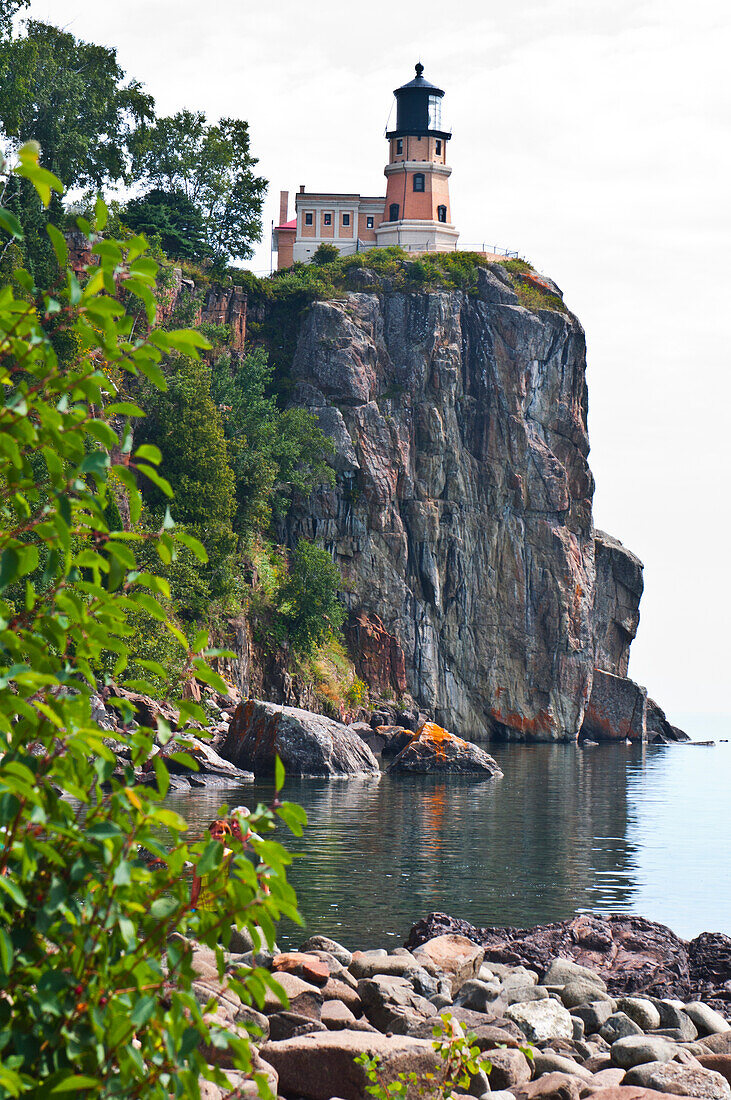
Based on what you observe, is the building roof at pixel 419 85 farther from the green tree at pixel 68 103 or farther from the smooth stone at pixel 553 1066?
the smooth stone at pixel 553 1066

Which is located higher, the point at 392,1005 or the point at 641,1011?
the point at 392,1005

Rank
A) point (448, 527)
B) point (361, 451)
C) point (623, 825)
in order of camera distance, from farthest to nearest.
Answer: point (448, 527) < point (361, 451) < point (623, 825)

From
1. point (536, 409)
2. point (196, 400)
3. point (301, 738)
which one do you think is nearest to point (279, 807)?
point (301, 738)

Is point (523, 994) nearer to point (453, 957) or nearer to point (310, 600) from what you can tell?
point (453, 957)

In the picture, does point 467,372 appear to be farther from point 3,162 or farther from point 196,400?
point 3,162

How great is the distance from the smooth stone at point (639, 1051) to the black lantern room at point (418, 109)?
3646 inches

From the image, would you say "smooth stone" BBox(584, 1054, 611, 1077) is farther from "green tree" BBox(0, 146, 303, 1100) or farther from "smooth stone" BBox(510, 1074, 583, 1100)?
"green tree" BBox(0, 146, 303, 1100)

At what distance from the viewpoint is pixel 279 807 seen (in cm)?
441

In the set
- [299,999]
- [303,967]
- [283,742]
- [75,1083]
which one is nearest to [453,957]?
[303,967]

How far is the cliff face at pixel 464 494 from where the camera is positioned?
79.9m

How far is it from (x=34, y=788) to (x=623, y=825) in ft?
123

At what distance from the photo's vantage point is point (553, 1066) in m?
11.9

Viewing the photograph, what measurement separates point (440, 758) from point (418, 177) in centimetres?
5738

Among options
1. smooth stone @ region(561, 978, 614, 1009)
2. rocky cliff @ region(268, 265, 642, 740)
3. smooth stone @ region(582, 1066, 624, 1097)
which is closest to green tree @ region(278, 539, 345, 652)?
rocky cliff @ region(268, 265, 642, 740)
